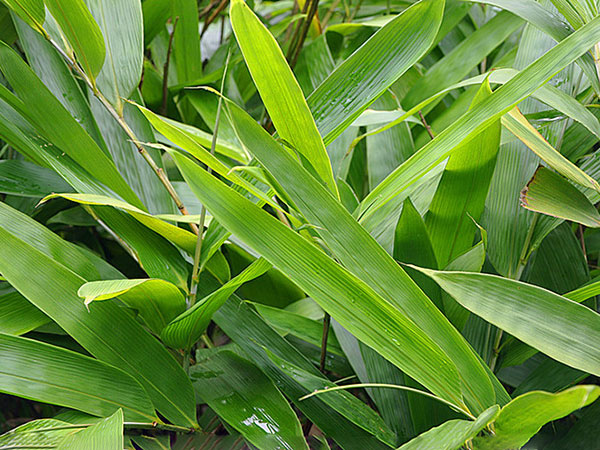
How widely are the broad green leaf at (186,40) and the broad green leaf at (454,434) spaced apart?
0.50 meters

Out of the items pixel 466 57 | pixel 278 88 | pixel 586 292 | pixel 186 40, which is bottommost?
pixel 586 292

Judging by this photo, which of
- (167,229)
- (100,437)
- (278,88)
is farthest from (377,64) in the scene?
(100,437)

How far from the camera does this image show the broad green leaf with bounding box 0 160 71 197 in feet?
1.48

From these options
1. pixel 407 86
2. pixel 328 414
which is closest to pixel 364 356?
pixel 328 414

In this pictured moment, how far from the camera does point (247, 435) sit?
35 cm

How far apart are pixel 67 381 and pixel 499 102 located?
1.09 ft

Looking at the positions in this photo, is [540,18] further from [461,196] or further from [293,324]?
[293,324]

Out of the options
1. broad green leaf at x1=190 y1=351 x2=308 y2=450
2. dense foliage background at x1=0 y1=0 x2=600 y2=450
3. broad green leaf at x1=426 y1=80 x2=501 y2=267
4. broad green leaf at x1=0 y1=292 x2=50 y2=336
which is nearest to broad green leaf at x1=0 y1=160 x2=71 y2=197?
dense foliage background at x1=0 y1=0 x2=600 y2=450

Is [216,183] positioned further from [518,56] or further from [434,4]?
[518,56]

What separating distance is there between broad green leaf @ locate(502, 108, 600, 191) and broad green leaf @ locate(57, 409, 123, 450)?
0.31 meters

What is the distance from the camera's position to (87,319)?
0.36 m

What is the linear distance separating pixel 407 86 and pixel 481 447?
0.50 metres

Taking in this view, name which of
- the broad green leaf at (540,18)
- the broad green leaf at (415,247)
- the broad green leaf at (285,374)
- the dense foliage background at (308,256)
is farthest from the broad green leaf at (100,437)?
the broad green leaf at (540,18)

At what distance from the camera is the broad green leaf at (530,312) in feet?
0.89
